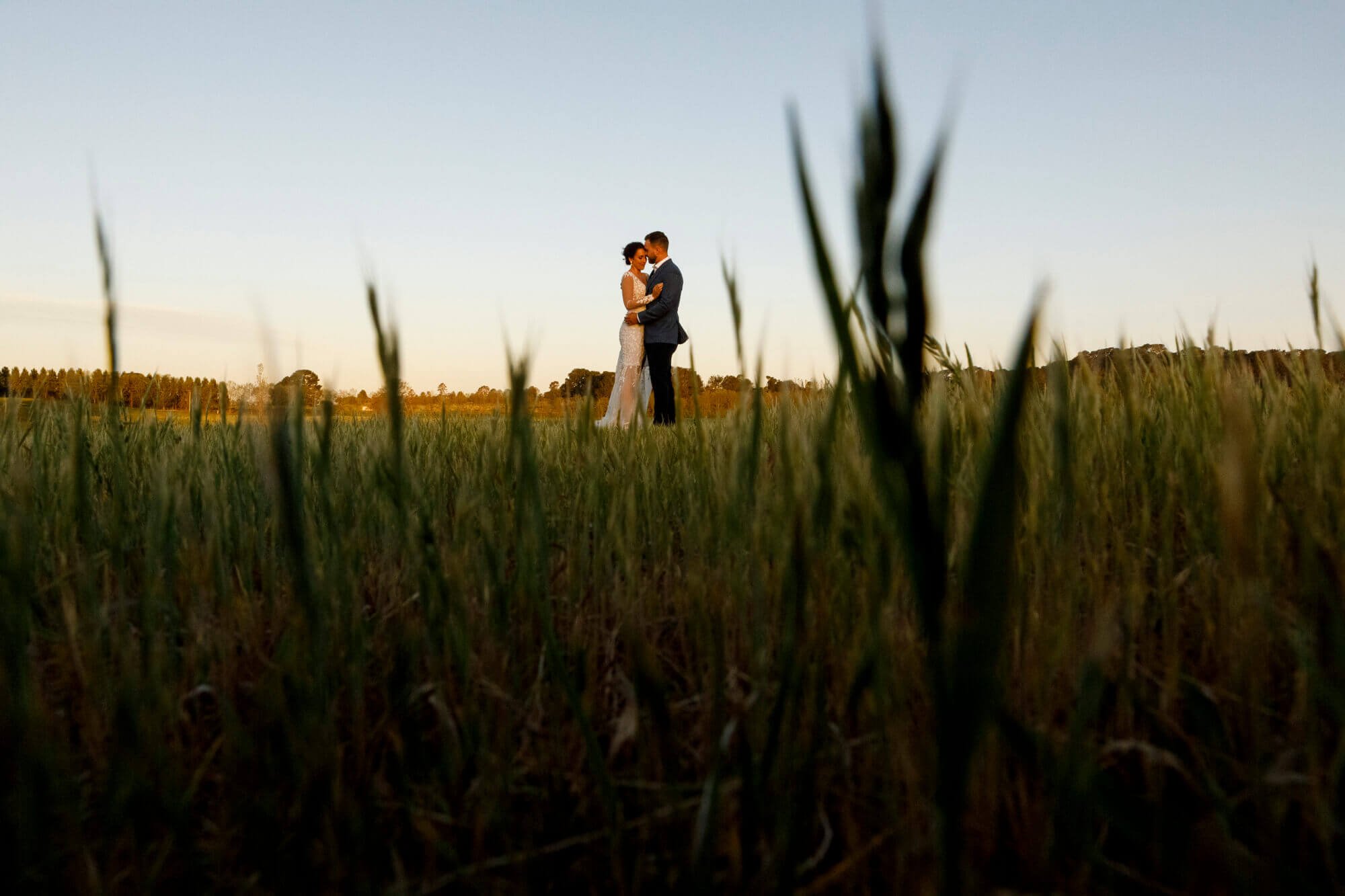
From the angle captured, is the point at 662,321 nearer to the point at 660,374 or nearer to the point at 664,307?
the point at 664,307

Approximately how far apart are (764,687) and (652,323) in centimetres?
804

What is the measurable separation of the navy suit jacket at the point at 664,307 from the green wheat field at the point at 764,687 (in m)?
7.15

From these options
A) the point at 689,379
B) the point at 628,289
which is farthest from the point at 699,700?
the point at 628,289

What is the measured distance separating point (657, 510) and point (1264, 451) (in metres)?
0.97

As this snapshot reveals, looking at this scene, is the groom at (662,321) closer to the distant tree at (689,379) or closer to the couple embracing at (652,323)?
the couple embracing at (652,323)

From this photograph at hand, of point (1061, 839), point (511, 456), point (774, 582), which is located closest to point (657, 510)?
point (774, 582)

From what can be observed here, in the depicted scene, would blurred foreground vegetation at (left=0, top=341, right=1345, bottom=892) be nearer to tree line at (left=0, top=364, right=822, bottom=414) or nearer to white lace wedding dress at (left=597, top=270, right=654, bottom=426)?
tree line at (left=0, top=364, right=822, bottom=414)

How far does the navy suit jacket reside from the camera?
8273 mm

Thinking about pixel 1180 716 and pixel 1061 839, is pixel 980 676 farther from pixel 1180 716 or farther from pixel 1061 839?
pixel 1180 716

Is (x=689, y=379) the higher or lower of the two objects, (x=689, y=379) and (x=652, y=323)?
the lower

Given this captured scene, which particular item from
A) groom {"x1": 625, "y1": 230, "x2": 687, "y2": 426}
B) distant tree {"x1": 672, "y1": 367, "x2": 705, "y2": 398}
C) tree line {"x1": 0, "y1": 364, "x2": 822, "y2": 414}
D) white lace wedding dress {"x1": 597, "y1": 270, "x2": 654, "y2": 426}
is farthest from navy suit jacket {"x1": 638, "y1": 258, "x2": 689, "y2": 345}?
distant tree {"x1": 672, "y1": 367, "x2": 705, "y2": 398}

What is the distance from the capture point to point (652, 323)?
28.2ft

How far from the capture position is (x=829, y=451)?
570 mm

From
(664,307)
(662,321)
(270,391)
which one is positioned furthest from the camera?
(662,321)
